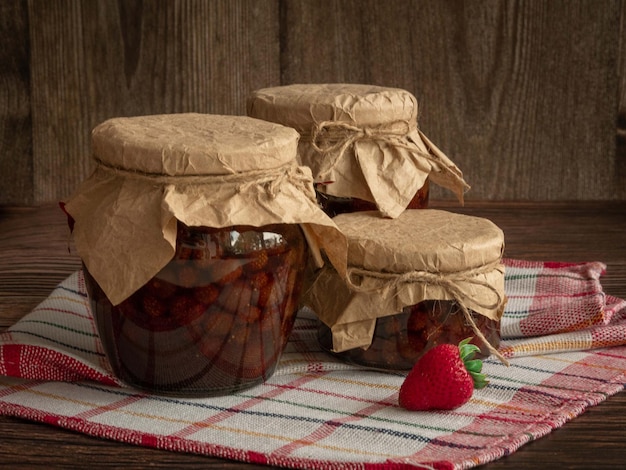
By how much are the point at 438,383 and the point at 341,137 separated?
302 mm

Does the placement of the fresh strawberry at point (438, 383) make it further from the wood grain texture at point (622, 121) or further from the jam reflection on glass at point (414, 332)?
the wood grain texture at point (622, 121)

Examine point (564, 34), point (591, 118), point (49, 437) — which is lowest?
point (49, 437)

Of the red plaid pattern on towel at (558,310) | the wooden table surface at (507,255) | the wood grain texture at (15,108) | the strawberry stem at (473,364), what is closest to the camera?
the wooden table surface at (507,255)

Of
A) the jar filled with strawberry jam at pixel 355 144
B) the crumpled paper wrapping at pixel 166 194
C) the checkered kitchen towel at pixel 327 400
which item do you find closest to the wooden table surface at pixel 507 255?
the checkered kitchen towel at pixel 327 400

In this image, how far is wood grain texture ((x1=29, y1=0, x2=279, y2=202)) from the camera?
5.34 feet

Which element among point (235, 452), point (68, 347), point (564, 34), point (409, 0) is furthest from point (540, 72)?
point (235, 452)

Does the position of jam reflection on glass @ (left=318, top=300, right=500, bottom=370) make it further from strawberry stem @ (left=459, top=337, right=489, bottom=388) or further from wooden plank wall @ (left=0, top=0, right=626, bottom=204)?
wooden plank wall @ (left=0, top=0, right=626, bottom=204)

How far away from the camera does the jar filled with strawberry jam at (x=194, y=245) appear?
85 cm

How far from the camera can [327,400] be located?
93 cm

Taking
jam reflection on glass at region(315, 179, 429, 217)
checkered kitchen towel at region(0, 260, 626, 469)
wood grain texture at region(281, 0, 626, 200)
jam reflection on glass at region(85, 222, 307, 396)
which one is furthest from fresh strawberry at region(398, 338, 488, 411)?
wood grain texture at region(281, 0, 626, 200)

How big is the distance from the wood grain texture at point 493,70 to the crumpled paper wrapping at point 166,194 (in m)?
0.76

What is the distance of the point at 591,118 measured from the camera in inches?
66.3

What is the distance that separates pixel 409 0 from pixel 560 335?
722mm

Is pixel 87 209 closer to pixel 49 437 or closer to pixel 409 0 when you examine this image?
pixel 49 437
